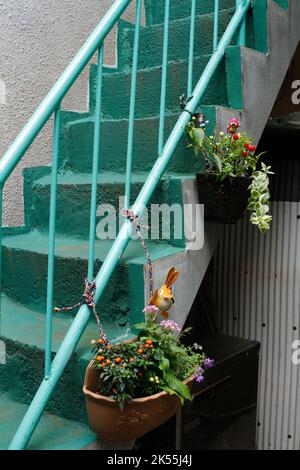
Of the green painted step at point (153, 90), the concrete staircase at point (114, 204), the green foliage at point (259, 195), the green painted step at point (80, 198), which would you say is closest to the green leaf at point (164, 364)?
the concrete staircase at point (114, 204)

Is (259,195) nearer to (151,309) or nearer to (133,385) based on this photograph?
(151,309)

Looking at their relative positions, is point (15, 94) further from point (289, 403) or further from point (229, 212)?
point (289, 403)

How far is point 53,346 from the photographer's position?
1.67 metres

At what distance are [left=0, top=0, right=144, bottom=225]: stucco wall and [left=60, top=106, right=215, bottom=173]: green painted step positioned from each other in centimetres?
23

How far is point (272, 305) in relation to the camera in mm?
3715

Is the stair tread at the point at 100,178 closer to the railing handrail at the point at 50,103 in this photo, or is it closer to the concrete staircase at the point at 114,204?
the concrete staircase at the point at 114,204

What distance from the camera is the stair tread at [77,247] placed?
1.76 metres

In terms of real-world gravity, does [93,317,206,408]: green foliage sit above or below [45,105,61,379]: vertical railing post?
below

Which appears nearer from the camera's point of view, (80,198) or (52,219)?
(52,219)

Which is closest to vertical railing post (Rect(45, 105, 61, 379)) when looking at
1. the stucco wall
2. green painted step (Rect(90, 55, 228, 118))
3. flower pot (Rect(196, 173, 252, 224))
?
flower pot (Rect(196, 173, 252, 224))

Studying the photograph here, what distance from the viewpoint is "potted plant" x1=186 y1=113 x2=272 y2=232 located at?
1789mm

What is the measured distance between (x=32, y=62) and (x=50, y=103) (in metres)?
1.43

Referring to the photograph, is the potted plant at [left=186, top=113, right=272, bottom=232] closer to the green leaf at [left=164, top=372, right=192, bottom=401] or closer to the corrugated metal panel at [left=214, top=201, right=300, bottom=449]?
the green leaf at [left=164, top=372, right=192, bottom=401]

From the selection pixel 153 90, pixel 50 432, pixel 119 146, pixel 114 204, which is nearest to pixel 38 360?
pixel 50 432
